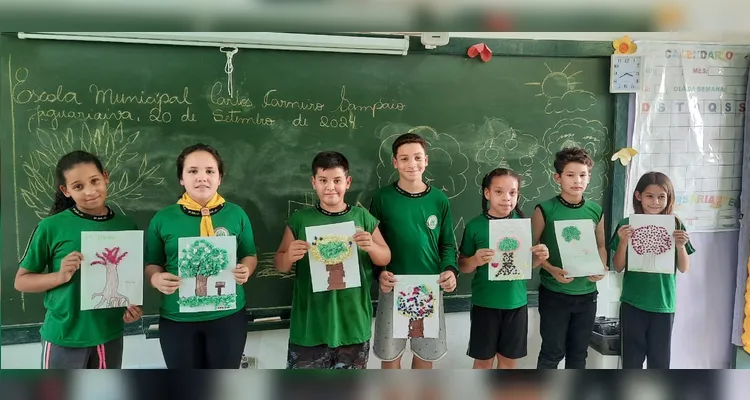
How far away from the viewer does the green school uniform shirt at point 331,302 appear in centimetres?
144

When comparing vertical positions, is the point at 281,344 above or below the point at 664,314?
below

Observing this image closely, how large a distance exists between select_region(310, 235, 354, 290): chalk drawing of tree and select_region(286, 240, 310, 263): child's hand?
0.02m

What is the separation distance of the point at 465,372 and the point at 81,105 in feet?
4.36

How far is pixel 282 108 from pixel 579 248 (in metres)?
1.00

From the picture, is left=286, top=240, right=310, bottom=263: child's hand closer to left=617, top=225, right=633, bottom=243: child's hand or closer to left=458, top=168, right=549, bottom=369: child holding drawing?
left=458, top=168, right=549, bottom=369: child holding drawing

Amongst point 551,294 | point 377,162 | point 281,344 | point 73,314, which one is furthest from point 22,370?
point 551,294

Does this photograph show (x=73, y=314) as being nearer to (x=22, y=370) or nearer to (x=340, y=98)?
(x=22, y=370)

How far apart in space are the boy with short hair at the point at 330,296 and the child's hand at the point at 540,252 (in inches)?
17.4

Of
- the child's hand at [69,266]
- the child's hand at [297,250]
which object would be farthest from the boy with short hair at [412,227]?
the child's hand at [69,266]

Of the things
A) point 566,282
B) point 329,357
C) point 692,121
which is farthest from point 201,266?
point 692,121

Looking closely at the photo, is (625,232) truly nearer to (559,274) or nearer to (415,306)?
(559,274)

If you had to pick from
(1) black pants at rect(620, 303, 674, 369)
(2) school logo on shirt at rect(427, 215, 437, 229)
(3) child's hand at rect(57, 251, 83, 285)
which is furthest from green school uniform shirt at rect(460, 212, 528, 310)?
(3) child's hand at rect(57, 251, 83, 285)

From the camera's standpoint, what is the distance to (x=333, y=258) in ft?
4.62

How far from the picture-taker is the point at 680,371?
1501 millimetres
